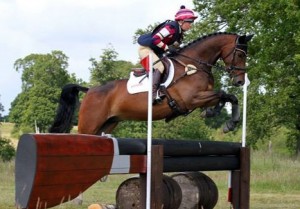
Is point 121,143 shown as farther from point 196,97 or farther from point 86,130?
point 86,130

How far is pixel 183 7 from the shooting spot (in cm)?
728

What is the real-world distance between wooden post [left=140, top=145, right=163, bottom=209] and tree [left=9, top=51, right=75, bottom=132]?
1442 inches

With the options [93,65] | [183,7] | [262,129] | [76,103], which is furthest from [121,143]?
[93,65]

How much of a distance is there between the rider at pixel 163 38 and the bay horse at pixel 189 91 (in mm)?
166

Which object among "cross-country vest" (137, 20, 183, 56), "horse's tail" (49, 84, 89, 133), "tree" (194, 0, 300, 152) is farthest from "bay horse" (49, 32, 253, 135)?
"tree" (194, 0, 300, 152)

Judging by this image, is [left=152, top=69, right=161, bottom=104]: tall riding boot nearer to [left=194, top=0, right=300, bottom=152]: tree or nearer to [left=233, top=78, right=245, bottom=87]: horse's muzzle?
[left=233, top=78, right=245, bottom=87]: horse's muzzle

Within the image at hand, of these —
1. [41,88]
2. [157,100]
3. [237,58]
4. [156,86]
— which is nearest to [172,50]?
[156,86]

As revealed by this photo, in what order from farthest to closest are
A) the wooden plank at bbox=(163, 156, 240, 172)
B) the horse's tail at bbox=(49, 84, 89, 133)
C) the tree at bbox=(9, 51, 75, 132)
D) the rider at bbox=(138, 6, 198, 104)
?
the tree at bbox=(9, 51, 75, 132)
the horse's tail at bbox=(49, 84, 89, 133)
the rider at bbox=(138, 6, 198, 104)
the wooden plank at bbox=(163, 156, 240, 172)

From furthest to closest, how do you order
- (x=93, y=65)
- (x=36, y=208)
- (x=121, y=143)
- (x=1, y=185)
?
(x=93, y=65) < (x=1, y=185) < (x=121, y=143) < (x=36, y=208)

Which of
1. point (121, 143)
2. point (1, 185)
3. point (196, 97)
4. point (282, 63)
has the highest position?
point (282, 63)

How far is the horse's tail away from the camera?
8516mm

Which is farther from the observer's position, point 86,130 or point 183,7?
point 86,130

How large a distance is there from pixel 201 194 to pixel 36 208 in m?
2.29

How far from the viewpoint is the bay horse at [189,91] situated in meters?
7.06
